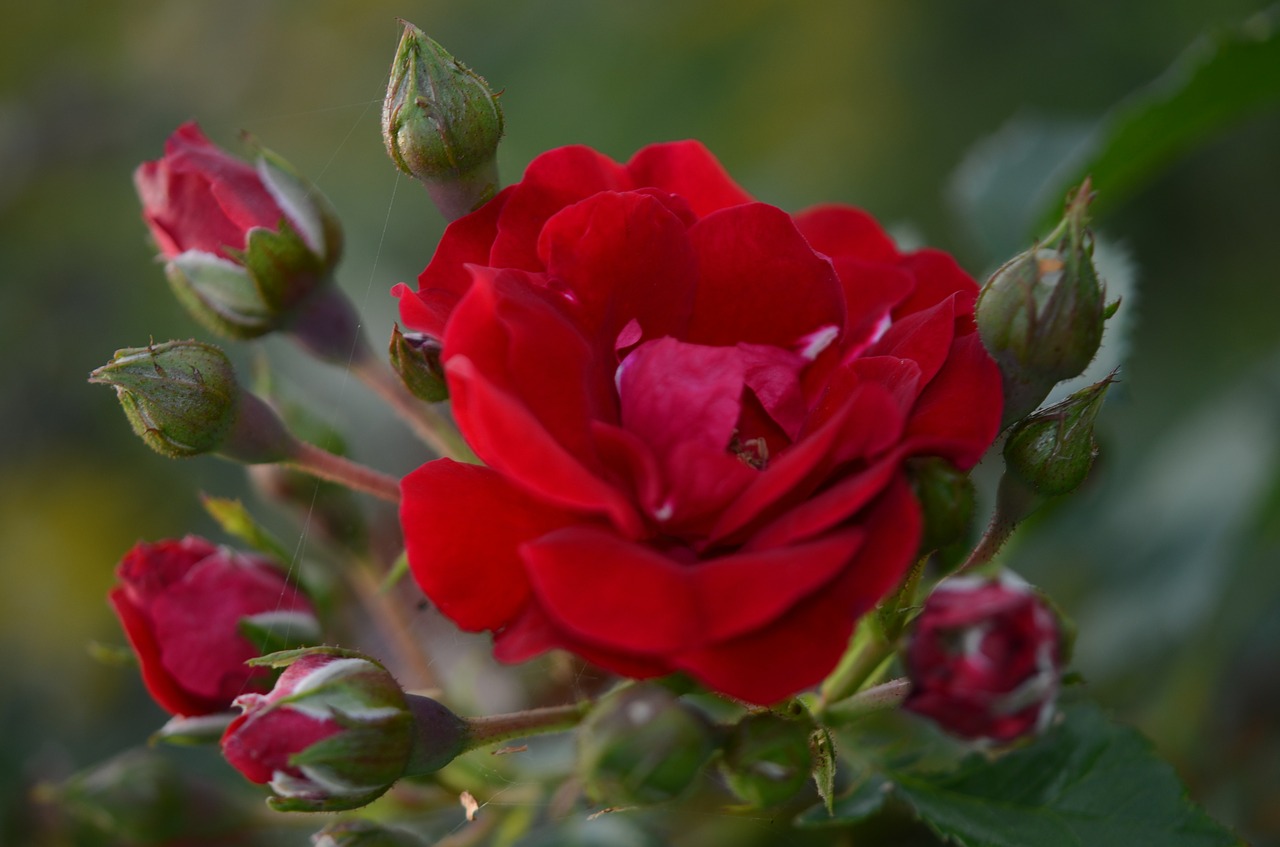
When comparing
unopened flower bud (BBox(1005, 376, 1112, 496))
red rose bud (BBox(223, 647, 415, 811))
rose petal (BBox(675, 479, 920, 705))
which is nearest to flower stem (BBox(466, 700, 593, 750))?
red rose bud (BBox(223, 647, 415, 811))

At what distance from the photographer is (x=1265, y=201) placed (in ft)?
7.93

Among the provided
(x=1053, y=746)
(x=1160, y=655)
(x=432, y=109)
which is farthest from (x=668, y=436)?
(x=1160, y=655)

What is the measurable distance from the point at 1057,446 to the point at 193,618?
694mm

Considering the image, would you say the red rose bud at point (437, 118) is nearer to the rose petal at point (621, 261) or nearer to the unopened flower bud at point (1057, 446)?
the rose petal at point (621, 261)

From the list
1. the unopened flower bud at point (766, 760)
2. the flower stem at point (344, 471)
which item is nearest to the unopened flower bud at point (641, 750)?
the unopened flower bud at point (766, 760)

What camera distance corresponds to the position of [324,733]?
0.78 m

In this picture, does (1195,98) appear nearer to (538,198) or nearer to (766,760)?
(538,198)

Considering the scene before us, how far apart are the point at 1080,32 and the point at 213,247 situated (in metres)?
A: 2.18

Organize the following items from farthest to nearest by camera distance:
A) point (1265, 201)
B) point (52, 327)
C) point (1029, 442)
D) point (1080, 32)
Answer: point (1080, 32) < point (1265, 201) < point (52, 327) < point (1029, 442)

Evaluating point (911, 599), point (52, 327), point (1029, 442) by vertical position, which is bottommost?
point (52, 327)

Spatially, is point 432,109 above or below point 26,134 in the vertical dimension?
above

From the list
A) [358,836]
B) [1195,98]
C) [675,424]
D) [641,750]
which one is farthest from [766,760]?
[1195,98]

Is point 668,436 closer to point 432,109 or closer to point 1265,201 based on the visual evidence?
point 432,109

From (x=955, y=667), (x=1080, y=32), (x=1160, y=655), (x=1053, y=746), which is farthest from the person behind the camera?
(x=1080, y=32)
